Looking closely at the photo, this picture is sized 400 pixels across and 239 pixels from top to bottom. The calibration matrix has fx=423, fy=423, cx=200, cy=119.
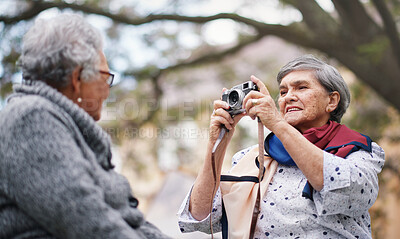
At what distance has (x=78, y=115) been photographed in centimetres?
131

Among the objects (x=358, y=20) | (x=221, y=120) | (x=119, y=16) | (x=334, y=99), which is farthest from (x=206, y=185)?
(x=119, y=16)

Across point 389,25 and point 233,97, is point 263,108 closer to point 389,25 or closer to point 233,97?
Answer: point 233,97

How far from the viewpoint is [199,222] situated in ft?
6.66

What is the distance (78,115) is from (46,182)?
253 millimetres

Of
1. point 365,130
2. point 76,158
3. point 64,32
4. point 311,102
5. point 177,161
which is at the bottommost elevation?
point 177,161

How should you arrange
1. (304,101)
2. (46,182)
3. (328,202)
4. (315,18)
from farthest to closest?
(315,18) < (304,101) < (328,202) < (46,182)

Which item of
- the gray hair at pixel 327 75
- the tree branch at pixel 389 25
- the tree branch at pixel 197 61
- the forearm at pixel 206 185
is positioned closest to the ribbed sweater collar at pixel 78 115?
the forearm at pixel 206 185

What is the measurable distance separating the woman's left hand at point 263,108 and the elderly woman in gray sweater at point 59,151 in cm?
69

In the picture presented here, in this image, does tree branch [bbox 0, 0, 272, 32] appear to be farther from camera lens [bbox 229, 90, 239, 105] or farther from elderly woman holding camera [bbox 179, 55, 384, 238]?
camera lens [bbox 229, 90, 239, 105]

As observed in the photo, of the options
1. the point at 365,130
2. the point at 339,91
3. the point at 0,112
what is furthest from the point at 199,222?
the point at 365,130

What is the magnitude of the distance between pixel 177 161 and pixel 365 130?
4.40 m

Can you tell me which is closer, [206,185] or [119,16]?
[206,185]

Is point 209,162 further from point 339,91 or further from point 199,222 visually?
point 339,91

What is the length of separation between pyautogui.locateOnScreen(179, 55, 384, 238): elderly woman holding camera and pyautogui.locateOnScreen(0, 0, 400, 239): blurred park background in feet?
4.81
